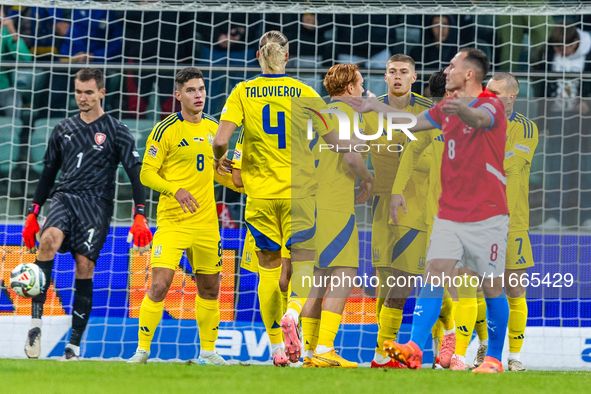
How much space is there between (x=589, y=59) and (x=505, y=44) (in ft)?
3.06

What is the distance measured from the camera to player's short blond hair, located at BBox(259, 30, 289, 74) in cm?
485

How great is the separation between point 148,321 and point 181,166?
1090 mm

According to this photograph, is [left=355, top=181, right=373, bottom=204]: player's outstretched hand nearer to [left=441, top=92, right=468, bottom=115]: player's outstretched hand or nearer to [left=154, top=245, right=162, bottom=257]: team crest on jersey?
[left=441, top=92, right=468, bottom=115]: player's outstretched hand

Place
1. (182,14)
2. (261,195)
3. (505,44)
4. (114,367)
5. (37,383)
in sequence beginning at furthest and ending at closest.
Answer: (182,14)
(505,44)
(261,195)
(114,367)
(37,383)

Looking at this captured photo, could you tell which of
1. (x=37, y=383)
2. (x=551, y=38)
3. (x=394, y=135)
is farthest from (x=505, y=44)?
(x=37, y=383)

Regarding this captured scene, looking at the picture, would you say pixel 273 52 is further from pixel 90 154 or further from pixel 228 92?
pixel 228 92

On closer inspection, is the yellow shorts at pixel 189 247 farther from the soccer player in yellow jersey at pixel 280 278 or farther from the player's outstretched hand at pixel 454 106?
the player's outstretched hand at pixel 454 106

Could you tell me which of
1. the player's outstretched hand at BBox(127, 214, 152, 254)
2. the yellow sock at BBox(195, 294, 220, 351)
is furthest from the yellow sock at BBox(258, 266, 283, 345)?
the player's outstretched hand at BBox(127, 214, 152, 254)

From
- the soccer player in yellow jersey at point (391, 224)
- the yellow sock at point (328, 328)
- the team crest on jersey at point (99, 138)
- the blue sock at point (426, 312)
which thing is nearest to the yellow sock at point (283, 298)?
the yellow sock at point (328, 328)

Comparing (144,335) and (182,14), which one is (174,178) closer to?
(144,335)

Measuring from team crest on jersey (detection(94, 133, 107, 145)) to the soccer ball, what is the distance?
985mm

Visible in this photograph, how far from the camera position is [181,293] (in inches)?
277

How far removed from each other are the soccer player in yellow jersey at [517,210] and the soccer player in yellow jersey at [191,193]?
1.94 metres

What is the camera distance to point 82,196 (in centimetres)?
559
